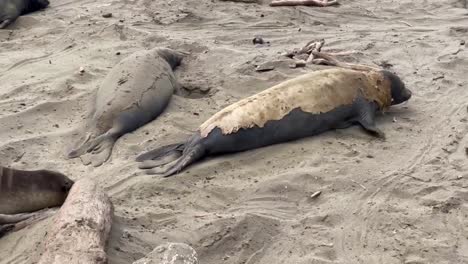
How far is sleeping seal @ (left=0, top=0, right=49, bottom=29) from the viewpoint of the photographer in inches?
347

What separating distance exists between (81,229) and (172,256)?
621 mm

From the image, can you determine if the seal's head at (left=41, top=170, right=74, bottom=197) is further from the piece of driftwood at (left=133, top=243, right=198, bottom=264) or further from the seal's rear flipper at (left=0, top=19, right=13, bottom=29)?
the seal's rear flipper at (left=0, top=19, right=13, bottom=29)

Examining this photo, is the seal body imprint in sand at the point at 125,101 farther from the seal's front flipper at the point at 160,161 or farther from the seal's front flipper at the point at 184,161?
the seal's front flipper at the point at 184,161

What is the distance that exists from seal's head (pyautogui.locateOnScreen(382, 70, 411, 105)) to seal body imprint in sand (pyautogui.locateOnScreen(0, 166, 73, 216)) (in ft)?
9.96

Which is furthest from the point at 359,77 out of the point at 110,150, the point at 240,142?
the point at 110,150

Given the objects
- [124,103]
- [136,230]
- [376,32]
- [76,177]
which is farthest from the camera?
[376,32]

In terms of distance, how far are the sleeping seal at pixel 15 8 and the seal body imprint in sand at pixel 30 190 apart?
4.77 m

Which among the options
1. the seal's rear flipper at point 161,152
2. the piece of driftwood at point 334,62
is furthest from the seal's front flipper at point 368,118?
the seal's rear flipper at point 161,152

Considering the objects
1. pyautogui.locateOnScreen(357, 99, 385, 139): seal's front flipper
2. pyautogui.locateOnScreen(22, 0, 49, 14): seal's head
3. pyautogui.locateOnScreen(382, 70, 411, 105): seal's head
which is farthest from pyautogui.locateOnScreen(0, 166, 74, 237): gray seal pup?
pyautogui.locateOnScreen(22, 0, 49, 14): seal's head

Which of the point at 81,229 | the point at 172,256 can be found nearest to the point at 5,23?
the point at 81,229

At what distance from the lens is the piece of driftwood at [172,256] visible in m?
3.10

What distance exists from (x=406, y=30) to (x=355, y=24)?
0.62m

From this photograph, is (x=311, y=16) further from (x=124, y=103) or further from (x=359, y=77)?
(x=124, y=103)

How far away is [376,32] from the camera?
8148 millimetres
